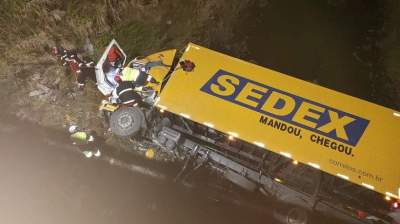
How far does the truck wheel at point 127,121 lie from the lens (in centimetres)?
992

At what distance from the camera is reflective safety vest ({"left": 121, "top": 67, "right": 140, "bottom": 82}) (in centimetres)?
1028

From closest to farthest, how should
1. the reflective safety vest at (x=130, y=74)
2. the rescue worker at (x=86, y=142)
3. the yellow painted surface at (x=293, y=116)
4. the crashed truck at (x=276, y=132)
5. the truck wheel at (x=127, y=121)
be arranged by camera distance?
the yellow painted surface at (x=293, y=116)
the crashed truck at (x=276, y=132)
the truck wheel at (x=127, y=121)
the reflective safety vest at (x=130, y=74)
the rescue worker at (x=86, y=142)

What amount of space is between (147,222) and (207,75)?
4.81m

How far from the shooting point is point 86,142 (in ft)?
38.7

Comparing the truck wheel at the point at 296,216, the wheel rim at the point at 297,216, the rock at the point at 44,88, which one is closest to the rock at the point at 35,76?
the rock at the point at 44,88

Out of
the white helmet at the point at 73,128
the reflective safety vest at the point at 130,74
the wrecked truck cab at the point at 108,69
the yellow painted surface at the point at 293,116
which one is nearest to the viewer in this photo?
the yellow painted surface at the point at 293,116

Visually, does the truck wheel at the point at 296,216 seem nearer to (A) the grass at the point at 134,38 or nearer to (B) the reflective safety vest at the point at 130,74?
(B) the reflective safety vest at the point at 130,74

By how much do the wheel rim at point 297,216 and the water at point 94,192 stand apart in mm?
848

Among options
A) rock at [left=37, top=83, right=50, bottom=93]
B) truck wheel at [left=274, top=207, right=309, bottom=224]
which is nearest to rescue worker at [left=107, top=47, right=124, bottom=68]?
rock at [left=37, top=83, right=50, bottom=93]

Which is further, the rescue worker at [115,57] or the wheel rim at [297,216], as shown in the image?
the rescue worker at [115,57]

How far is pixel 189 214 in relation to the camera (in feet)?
36.8

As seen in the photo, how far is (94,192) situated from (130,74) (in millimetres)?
3878

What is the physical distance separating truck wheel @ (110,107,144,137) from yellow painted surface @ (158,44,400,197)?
1.15 meters

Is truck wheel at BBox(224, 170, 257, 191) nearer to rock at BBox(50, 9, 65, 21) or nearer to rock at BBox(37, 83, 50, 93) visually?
rock at BBox(37, 83, 50, 93)
